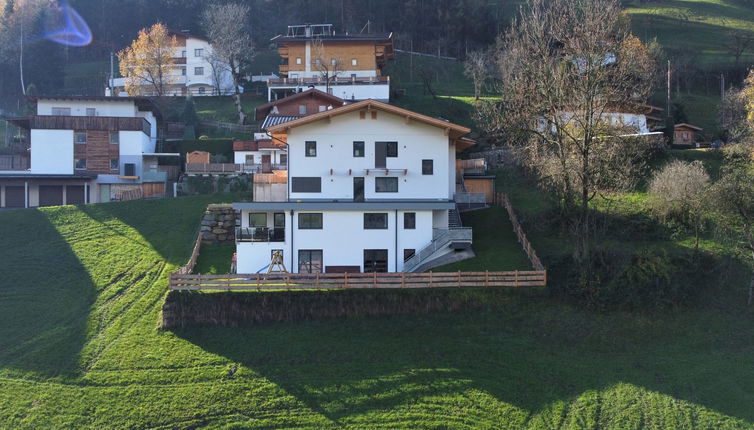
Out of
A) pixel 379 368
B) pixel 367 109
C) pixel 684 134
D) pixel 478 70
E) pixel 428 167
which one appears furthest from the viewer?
pixel 478 70

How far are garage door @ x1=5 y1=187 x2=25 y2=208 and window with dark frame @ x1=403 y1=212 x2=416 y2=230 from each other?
104 ft

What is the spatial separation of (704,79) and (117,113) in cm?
6089

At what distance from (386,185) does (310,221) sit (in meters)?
4.78

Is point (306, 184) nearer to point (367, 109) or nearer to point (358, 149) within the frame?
point (358, 149)

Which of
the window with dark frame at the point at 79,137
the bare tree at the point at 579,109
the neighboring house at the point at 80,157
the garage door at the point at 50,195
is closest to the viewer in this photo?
the bare tree at the point at 579,109

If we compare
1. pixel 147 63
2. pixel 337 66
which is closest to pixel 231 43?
pixel 147 63

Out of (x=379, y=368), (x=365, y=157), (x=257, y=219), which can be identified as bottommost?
(x=379, y=368)

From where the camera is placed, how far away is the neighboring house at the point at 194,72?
81.0 m

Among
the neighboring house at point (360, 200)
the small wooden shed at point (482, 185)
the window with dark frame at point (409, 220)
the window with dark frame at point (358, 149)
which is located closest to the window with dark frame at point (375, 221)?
the neighboring house at point (360, 200)

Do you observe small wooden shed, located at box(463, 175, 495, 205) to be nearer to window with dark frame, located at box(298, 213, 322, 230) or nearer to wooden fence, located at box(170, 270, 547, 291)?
window with dark frame, located at box(298, 213, 322, 230)

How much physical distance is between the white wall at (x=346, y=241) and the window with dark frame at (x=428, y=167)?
3.01 metres

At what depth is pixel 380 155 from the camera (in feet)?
124

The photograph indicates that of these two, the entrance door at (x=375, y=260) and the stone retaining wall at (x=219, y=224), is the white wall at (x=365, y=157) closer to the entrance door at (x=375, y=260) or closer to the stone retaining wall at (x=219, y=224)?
the entrance door at (x=375, y=260)

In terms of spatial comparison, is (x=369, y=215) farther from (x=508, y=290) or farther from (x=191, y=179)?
(x=191, y=179)
